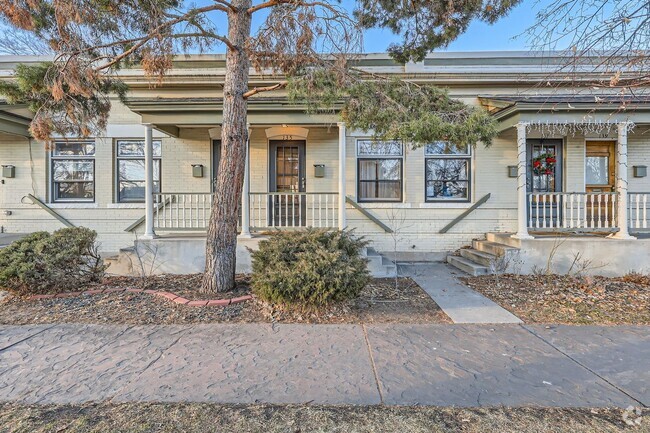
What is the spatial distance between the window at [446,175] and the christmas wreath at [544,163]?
162 cm

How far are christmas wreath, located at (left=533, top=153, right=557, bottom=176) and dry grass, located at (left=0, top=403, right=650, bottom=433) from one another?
722 cm

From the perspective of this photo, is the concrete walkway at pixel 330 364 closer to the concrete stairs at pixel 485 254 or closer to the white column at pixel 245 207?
the concrete stairs at pixel 485 254

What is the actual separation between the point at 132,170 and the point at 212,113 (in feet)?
10.5

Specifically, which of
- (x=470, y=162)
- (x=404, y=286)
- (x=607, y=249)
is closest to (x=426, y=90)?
(x=404, y=286)

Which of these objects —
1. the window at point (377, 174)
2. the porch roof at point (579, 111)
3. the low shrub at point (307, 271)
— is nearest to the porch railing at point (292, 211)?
the window at point (377, 174)

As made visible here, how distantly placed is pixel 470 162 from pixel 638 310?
4.71 metres

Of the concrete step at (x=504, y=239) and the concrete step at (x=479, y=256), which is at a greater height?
the concrete step at (x=504, y=239)

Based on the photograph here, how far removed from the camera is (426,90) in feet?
17.4

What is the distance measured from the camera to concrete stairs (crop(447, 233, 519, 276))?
6957 mm

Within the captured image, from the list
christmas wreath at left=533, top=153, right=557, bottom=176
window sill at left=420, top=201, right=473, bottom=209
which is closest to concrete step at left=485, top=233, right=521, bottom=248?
window sill at left=420, top=201, right=473, bottom=209

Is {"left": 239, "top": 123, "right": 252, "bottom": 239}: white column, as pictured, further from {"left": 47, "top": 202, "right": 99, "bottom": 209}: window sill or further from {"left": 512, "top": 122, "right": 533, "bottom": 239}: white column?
{"left": 512, "top": 122, "right": 533, "bottom": 239}: white column

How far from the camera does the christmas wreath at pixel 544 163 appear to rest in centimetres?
833

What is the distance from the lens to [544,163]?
329 inches

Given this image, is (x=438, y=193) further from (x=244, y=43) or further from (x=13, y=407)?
(x=13, y=407)
